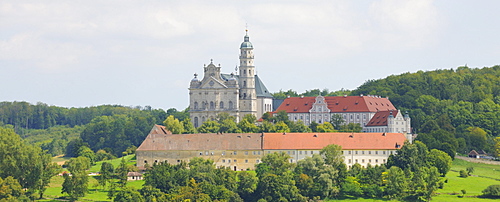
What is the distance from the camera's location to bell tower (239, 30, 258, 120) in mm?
126188

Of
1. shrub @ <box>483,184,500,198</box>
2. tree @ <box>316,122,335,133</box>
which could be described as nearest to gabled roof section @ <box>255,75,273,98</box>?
tree @ <box>316,122,335,133</box>

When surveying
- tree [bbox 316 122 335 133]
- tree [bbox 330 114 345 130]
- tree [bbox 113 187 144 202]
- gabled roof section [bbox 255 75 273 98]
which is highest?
gabled roof section [bbox 255 75 273 98]

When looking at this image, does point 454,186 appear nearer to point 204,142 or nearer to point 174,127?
point 204,142

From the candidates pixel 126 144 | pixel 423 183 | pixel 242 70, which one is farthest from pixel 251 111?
pixel 423 183

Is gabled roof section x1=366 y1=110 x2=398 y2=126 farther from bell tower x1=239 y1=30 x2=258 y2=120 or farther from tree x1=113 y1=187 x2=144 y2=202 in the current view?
tree x1=113 y1=187 x2=144 y2=202

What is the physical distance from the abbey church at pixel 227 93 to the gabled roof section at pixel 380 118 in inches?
587

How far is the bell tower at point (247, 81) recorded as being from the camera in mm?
126188

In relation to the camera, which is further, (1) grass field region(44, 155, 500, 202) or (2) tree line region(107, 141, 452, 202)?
(1) grass field region(44, 155, 500, 202)

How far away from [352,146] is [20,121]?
103m

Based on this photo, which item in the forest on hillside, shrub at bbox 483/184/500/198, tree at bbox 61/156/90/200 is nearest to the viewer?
tree at bbox 61/156/90/200

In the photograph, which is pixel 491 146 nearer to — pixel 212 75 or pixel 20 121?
pixel 212 75

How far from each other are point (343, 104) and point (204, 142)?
3042 centimetres

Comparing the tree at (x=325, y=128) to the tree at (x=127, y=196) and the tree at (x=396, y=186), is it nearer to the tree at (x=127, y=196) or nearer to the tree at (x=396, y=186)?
the tree at (x=396, y=186)

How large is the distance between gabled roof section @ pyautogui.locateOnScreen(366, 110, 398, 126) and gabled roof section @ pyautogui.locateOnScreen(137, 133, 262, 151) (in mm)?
23190
